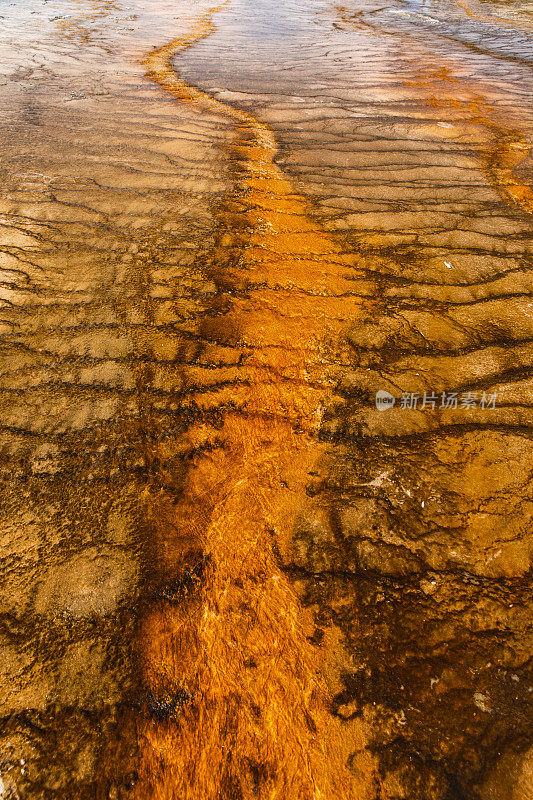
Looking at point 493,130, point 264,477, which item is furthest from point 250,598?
point 493,130

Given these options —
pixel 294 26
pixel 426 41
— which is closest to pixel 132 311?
pixel 426 41

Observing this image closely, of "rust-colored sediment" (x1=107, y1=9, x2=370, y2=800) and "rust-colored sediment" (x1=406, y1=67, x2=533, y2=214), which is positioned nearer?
"rust-colored sediment" (x1=107, y1=9, x2=370, y2=800)

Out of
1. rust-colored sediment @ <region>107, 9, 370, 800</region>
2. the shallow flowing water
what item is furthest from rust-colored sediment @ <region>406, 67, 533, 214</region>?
rust-colored sediment @ <region>107, 9, 370, 800</region>

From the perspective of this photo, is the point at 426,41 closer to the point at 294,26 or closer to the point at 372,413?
the point at 294,26

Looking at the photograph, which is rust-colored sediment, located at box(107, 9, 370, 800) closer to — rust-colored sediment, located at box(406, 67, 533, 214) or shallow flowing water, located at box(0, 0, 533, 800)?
shallow flowing water, located at box(0, 0, 533, 800)

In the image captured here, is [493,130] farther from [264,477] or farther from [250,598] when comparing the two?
[250,598]

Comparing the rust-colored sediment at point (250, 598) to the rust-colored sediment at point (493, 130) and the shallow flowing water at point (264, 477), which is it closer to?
the shallow flowing water at point (264, 477)

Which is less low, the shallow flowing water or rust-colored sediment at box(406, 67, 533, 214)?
rust-colored sediment at box(406, 67, 533, 214)

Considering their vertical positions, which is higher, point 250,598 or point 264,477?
point 264,477
